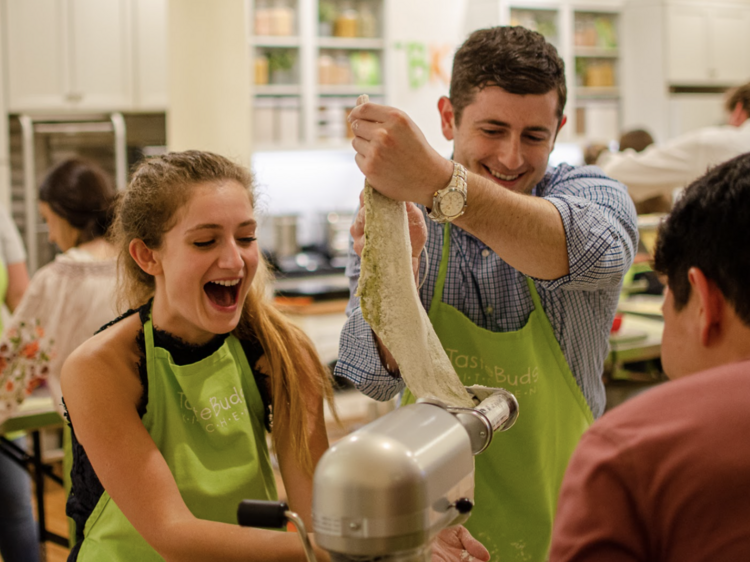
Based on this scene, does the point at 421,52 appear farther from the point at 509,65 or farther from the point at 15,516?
the point at 509,65

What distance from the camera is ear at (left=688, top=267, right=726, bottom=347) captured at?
762 millimetres

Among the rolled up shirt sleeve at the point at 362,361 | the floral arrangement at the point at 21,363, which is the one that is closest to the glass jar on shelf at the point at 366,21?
the floral arrangement at the point at 21,363

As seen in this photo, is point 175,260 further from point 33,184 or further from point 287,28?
point 287,28

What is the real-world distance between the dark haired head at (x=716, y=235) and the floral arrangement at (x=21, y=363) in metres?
2.02

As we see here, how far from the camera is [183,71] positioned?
4.15m

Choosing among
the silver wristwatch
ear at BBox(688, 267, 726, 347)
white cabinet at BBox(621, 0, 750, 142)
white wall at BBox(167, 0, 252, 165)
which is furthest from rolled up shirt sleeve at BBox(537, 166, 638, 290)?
white cabinet at BBox(621, 0, 750, 142)

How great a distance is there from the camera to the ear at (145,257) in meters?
1.46

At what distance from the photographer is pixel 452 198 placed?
0.97m

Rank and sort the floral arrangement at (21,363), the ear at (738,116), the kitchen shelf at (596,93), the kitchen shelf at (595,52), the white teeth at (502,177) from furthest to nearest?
the kitchen shelf at (596,93), the kitchen shelf at (595,52), the ear at (738,116), the floral arrangement at (21,363), the white teeth at (502,177)

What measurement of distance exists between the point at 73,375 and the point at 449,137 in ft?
2.60

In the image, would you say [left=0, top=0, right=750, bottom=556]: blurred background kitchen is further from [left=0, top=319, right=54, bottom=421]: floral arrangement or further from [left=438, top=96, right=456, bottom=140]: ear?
[left=438, top=96, right=456, bottom=140]: ear

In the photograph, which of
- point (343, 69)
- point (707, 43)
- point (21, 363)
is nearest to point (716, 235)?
point (21, 363)

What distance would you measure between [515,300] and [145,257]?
0.70 meters

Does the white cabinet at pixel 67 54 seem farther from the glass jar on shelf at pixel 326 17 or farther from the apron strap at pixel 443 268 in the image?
the apron strap at pixel 443 268
